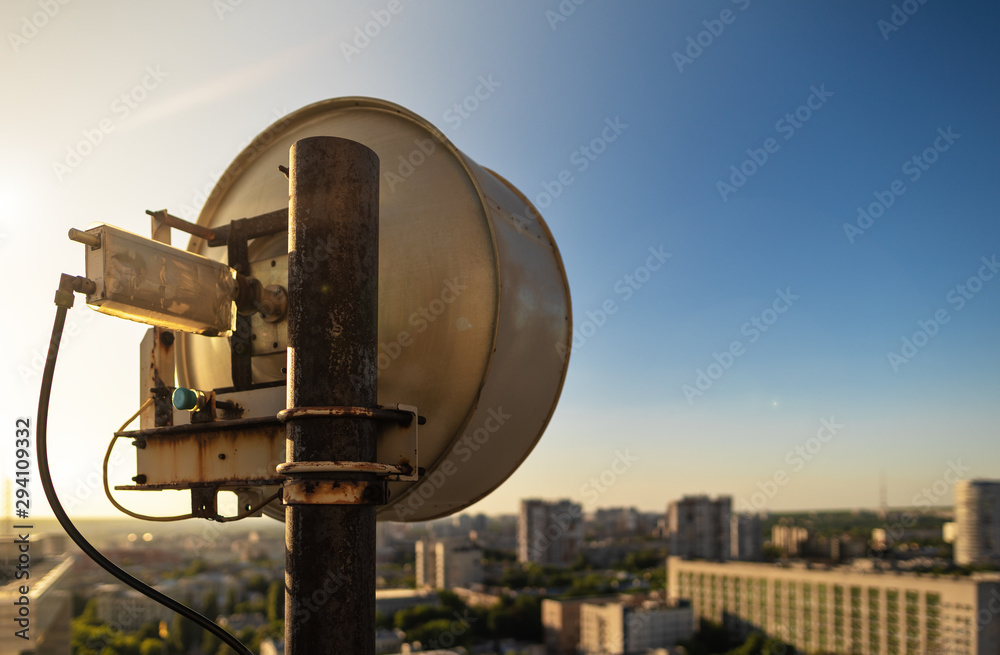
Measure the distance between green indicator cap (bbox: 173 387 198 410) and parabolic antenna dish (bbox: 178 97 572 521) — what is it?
8.8 inches

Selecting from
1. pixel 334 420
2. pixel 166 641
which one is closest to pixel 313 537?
pixel 334 420

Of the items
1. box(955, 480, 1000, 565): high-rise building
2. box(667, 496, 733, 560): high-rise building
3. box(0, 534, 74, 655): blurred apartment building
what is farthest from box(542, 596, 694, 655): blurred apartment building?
box(0, 534, 74, 655): blurred apartment building

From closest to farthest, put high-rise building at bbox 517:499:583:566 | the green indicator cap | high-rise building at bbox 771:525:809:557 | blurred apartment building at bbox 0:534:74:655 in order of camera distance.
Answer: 1. the green indicator cap
2. blurred apartment building at bbox 0:534:74:655
3. high-rise building at bbox 517:499:583:566
4. high-rise building at bbox 771:525:809:557

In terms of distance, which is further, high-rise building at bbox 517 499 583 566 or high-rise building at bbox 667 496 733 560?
high-rise building at bbox 667 496 733 560

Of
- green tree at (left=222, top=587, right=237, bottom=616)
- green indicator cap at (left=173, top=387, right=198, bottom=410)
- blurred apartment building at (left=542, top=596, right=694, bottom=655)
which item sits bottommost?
blurred apartment building at (left=542, top=596, right=694, bottom=655)

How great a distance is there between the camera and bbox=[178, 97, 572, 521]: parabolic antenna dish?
7.74ft

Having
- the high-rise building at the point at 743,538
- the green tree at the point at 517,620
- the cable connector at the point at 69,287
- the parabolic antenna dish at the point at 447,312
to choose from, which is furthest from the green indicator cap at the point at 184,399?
the high-rise building at the point at 743,538

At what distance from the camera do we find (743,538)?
286 ft

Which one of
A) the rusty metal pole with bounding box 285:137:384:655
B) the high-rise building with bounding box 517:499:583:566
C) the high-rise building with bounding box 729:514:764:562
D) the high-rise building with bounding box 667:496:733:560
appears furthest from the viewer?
the high-rise building with bounding box 729:514:764:562

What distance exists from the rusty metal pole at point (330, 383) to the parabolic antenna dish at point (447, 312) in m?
0.39

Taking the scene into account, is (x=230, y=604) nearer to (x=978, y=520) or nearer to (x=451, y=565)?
(x=451, y=565)

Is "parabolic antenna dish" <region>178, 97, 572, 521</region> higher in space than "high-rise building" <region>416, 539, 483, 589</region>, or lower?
higher

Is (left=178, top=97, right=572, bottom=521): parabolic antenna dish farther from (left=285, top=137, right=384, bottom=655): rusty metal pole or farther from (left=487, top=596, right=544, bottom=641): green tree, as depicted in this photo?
(left=487, top=596, right=544, bottom=641): green tree

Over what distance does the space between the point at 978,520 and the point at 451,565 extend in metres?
51.9
